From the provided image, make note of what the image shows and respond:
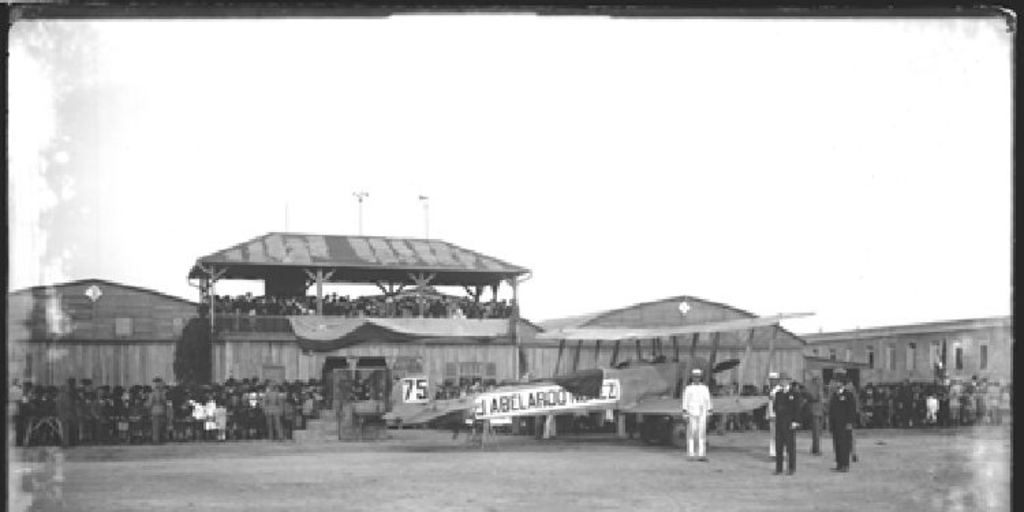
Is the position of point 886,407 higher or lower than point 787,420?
lower

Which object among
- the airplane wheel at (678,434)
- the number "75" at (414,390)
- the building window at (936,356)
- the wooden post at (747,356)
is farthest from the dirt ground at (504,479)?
the building window at (936,356)

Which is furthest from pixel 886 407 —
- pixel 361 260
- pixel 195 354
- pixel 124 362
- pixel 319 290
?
pixel 124 362

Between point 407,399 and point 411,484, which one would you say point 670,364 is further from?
point 411,484

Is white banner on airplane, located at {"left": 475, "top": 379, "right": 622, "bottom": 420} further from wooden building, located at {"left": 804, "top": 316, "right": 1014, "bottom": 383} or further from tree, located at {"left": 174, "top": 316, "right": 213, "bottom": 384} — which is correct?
tree, located at {"left": 174, "top": 316, "right": 213, "bottom": 384}

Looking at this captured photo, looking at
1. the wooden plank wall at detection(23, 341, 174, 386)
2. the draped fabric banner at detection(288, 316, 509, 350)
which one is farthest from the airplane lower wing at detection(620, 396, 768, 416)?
the wooden plank wall at detection(23, 341, 174, 386)

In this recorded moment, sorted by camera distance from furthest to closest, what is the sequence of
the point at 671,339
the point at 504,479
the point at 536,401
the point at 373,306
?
the point at 671,339, the point at 373,306, the point at 536,401, the point at 504,479

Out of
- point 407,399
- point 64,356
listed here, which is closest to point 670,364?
point 407,399

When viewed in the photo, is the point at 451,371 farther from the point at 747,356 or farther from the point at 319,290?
the point at 747,356
